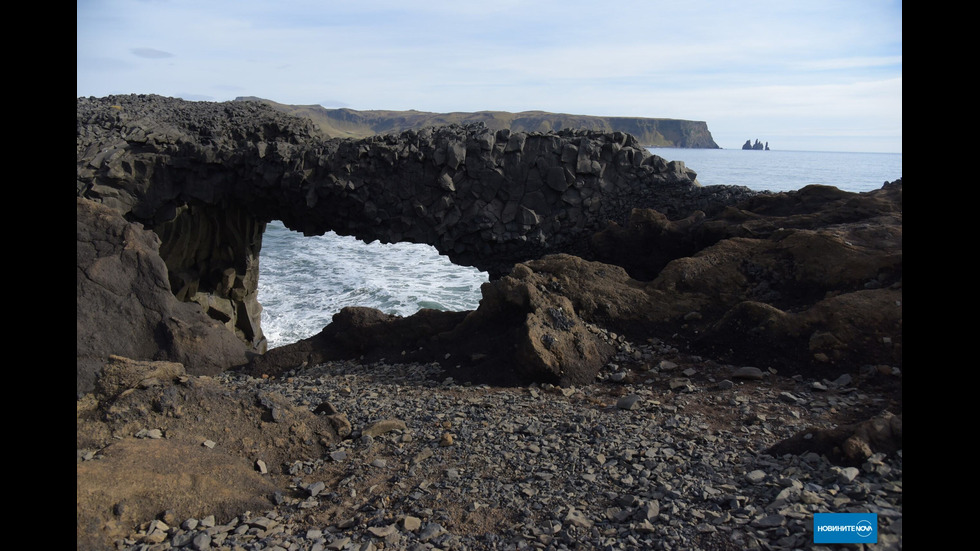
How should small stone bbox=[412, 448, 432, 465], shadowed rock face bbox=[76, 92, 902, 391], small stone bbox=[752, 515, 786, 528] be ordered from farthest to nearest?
shadowed rock face bbox=[76, 92, 902, 391] → small stone bbox=[412, 448, 432, 465] → small stone bbox=[752, 515, 786, 528]

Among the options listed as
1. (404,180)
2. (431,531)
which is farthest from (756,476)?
(404,180)

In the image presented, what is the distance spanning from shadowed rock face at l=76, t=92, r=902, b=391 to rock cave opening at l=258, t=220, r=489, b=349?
166 inches

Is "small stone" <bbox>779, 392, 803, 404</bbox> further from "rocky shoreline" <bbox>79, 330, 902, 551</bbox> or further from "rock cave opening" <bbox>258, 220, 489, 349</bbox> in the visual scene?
"rock cave opening" <bbox>258, 220, 489, 349</bbox>

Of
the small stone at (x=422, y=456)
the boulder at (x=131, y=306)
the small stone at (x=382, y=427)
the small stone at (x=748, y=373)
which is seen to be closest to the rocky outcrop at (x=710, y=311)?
the small stone at (x=748, y=373)

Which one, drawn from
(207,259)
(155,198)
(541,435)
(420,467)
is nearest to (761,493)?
(541,435)

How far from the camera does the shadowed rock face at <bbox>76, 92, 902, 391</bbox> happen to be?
7.40 metres

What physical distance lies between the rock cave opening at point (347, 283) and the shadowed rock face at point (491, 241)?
13.8 ft

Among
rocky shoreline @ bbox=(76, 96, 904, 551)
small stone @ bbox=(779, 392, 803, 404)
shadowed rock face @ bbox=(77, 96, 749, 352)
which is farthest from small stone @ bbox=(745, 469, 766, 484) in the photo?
shadowed rock face @ bbox=(77, 96, 749, 352)

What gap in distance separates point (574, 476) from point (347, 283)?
977 inches

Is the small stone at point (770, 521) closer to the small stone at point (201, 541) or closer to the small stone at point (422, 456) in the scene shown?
the small stone at point (422, 456)

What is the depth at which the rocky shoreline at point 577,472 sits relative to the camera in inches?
150

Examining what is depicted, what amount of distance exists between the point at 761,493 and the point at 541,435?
2.01m
